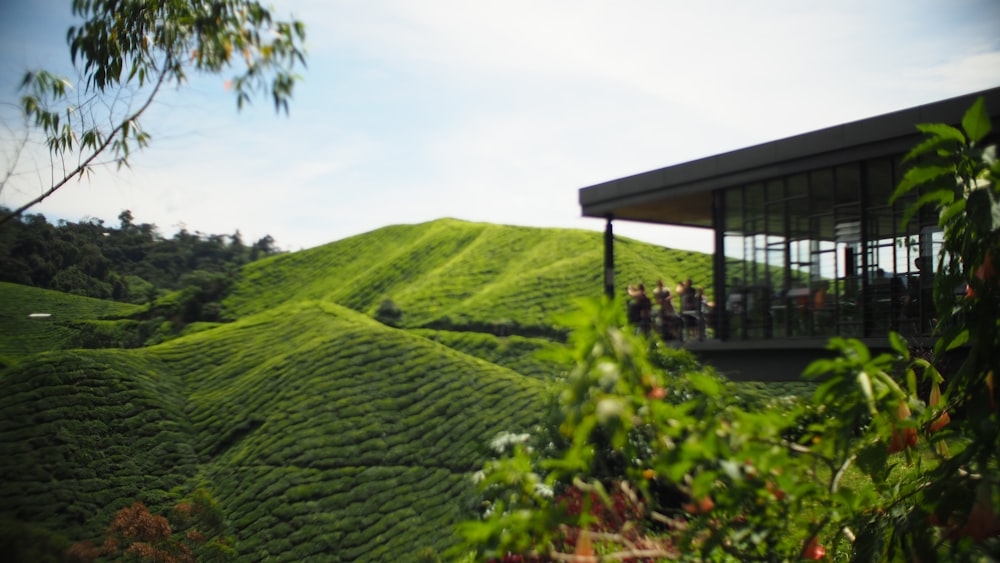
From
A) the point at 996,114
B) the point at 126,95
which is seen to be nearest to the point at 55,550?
the point at 126,95

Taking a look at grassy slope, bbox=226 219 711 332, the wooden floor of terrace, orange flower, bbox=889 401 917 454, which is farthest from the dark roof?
grassy slope, bbox=226 219 711 332

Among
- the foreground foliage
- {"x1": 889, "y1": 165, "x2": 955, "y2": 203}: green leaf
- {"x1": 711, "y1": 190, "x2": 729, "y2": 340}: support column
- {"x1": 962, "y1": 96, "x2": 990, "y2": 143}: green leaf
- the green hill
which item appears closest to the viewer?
the foreground foliage

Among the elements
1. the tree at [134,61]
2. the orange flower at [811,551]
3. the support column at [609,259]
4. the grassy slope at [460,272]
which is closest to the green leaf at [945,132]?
the orange flower at [811,551]

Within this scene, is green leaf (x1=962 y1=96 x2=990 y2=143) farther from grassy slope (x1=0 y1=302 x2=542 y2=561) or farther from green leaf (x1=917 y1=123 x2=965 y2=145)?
grassy slope (x1=0 y1=302 x2=542 y2=561)

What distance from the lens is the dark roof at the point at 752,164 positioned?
10.0 meters

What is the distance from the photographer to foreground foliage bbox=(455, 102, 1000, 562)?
6.73ft

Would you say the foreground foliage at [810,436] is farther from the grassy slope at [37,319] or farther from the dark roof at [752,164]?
the grassy slope at [37,319]

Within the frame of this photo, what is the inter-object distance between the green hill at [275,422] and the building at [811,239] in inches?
106

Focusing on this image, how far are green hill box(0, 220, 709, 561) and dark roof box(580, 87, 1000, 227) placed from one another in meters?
2.88

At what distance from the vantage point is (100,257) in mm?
14086

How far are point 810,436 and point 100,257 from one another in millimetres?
13911

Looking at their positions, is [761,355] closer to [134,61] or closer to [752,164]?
[752,164]

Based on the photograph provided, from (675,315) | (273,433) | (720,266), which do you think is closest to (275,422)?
(273,433)

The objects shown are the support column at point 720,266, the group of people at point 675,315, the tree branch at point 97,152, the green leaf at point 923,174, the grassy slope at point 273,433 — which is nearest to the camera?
the green leaf at point 923,174
